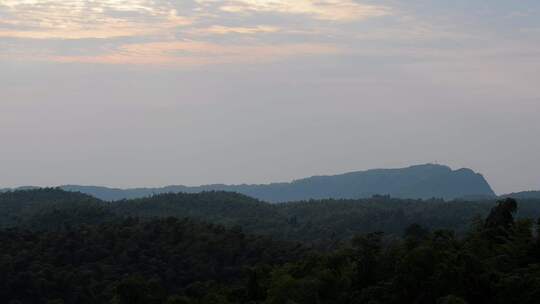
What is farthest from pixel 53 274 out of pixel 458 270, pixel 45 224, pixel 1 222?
pixel 1 222

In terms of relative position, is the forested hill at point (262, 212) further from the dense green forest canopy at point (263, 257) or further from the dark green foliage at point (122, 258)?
the dark green foliage at point (122, 258)

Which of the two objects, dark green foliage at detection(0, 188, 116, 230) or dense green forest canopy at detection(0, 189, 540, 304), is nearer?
dense green forest canopy at detection(0, 189, 540, 304)

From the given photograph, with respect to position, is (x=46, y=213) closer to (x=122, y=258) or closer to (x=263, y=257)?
(x=122, y=258)

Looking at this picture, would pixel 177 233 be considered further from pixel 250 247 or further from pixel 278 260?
pixel 278 260

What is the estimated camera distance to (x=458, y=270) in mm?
23188

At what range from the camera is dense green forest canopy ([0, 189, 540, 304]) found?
24.3 meters

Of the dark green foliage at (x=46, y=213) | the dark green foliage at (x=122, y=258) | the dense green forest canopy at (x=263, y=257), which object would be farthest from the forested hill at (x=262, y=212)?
the dark green foliage at (x=122, y=258)

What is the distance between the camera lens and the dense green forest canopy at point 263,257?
79.7 ft

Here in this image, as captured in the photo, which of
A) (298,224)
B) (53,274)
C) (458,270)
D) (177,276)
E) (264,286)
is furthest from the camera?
(298,224)

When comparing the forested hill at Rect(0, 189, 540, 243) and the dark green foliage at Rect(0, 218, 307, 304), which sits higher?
the dark green foliage at Rect(0, 218, 307, 304)

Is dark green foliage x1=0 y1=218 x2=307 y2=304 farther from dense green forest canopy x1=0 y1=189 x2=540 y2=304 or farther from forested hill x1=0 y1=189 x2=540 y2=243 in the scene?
forested hill x1=0 y1=189 x2=540 y2=243

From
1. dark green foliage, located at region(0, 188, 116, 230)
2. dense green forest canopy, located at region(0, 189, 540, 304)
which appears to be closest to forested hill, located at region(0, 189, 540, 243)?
dark green foliage, located at region(0, 188, 116, 230)

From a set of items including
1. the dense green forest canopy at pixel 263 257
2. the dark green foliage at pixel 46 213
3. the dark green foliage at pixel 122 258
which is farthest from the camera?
the dark green foliage at pixel 46 213

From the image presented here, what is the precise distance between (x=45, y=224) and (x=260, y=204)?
185ft
